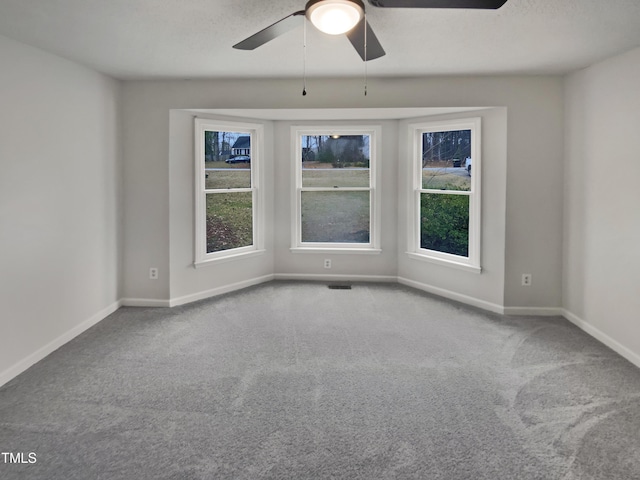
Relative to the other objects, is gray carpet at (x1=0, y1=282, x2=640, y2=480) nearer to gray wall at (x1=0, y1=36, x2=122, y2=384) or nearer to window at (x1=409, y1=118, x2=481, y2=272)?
gray wall at (x1=0, y1=36, x2=122, y2=384)

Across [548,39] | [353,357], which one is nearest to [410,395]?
[353,357]

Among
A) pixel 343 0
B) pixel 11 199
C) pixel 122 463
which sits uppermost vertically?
pixel 343 0

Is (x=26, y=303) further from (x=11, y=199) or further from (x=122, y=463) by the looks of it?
(x=122, y=463)

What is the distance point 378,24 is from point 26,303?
10.4ft

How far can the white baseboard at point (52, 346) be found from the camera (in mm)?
2889

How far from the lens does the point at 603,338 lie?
3.54 m

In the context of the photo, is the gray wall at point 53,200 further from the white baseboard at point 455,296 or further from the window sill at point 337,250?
the white baseboard at point 455,296

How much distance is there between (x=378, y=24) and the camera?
9.11 feet

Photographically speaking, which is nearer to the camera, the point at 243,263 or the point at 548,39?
the point at 548,39

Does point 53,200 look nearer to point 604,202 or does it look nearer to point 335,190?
point 335,190

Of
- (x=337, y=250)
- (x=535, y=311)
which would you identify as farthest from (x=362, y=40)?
(x=337, y=250)

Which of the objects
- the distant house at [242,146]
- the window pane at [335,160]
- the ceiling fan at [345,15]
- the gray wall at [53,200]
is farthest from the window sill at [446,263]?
the gray wall at [53,200]

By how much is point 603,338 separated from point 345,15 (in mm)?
3304

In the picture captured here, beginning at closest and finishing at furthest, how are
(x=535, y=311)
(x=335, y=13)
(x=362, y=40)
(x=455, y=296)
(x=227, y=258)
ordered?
(x=335, y=13)
(x=362, y=40)
(x=535, y=311)
(x=455, y=296)
(x=227, y=258)
